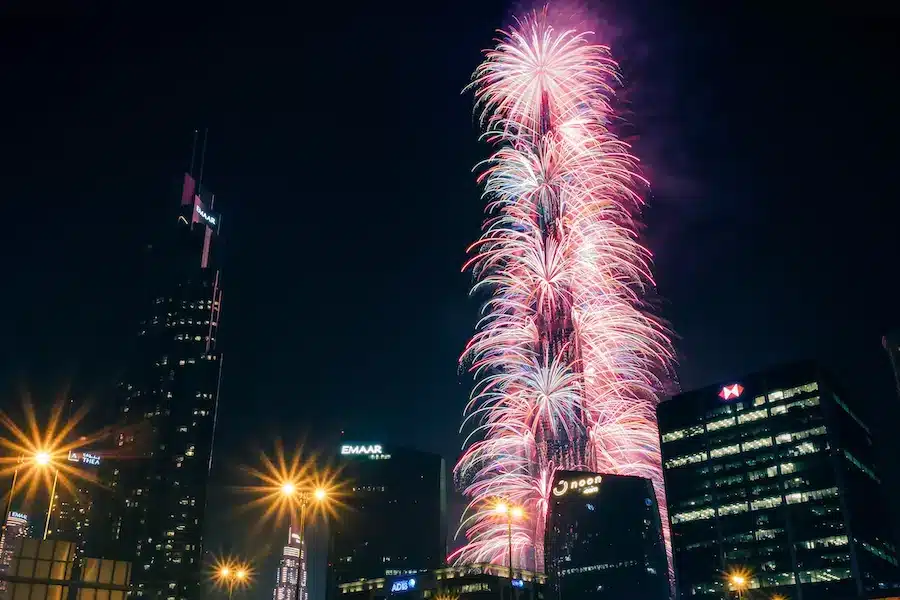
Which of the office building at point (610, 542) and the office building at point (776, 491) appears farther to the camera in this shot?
the office building at point (776, 491)

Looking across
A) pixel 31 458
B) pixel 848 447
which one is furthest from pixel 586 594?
pixel 31 458

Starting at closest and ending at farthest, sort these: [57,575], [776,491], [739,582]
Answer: [57,575] < [739,582] < [776,491]

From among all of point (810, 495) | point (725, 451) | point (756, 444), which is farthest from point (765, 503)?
point (725, 451)

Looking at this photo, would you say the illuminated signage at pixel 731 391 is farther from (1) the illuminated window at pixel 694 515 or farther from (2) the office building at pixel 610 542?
(2) the office building at pixel 610 542

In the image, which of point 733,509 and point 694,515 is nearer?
point 733,509

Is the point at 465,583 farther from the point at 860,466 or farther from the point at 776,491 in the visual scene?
the point at 860,466

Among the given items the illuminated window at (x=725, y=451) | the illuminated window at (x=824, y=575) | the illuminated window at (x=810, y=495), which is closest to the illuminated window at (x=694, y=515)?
the illuminated window at (x=725, y=451)

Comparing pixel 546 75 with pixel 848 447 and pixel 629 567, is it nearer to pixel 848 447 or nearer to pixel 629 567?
pixel 629 567
